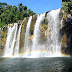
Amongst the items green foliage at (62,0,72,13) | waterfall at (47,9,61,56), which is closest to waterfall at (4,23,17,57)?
waterfall at (47,9,61,56)

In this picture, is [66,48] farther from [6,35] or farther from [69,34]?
[6,35]

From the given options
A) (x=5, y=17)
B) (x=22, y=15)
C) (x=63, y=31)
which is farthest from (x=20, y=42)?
(x=22, y=15)

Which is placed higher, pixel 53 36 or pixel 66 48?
pixel 53 36

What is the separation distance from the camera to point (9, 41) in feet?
105

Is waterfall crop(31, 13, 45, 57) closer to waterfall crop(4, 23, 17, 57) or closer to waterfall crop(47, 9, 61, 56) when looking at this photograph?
waterfall crop(47, 9, 61, 56)

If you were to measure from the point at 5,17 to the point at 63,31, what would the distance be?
114ft

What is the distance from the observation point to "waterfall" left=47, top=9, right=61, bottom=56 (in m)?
24.8

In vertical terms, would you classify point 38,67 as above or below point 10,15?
below

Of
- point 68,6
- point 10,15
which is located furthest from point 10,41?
point 10,15

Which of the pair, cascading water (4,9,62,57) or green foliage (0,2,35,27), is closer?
cascading water (4,9,62,57)

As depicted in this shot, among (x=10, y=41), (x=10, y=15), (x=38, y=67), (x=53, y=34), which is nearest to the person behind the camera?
(x=38, y=67)

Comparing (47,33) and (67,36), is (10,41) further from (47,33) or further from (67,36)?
(67,36)

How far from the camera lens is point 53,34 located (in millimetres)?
25844

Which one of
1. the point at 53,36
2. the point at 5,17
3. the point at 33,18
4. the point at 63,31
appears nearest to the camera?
the point at 63,31
